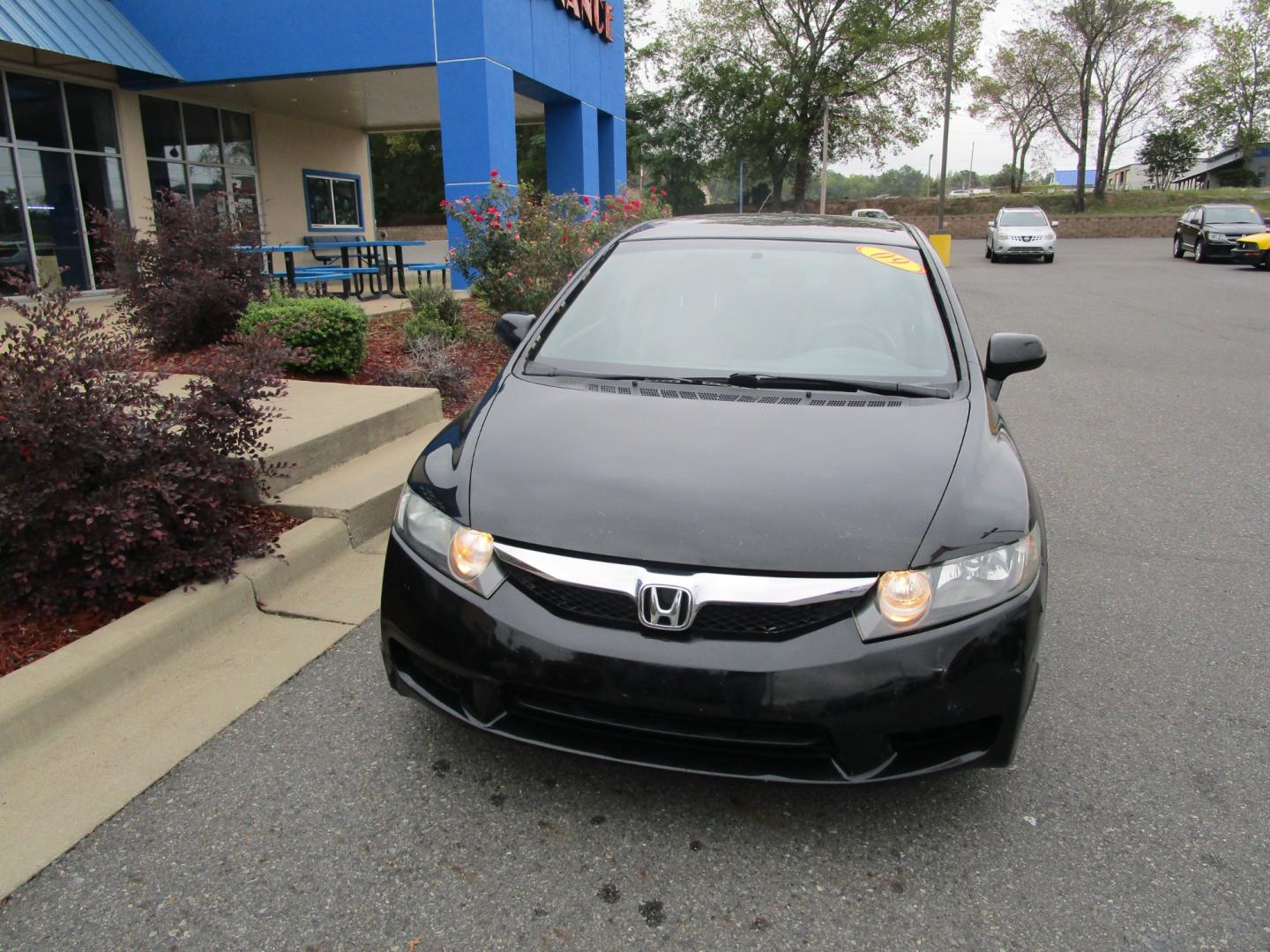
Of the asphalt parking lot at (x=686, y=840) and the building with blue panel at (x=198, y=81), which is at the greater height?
the building with blue panel at (x=198, y=81)

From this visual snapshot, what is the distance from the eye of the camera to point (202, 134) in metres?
16.8

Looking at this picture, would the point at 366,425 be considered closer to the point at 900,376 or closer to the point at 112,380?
the point at 112,380

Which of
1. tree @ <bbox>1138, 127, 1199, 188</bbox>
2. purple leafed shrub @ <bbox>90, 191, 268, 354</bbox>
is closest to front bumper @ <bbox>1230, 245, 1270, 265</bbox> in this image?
purple leafed shrub @ <bbox>90, 191, 268, 354</bbox>

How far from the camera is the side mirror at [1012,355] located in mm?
3477

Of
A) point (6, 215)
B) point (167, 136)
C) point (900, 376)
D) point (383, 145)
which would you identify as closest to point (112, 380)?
point (900, 376)

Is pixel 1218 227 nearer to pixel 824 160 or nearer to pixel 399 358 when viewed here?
pixel 824 160

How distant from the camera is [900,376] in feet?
Answer: 10.5

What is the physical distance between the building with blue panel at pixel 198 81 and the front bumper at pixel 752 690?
10746 mm

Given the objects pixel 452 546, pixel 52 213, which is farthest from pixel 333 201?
pixel 452 546

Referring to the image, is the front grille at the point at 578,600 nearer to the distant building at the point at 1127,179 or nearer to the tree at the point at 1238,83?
the tree at the point at 1238,83

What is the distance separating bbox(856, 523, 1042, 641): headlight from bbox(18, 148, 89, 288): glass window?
1416cm

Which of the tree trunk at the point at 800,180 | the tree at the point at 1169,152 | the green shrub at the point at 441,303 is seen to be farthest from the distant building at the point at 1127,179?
the green shrub at the point at 441,303

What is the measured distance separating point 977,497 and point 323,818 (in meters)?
2.05

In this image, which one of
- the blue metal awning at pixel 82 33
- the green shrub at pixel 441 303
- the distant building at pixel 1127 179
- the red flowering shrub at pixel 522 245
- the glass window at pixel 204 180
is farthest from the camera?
the distant building at pixel 1127 179
